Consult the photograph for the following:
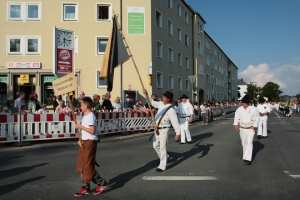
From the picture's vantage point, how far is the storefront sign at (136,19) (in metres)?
28.4

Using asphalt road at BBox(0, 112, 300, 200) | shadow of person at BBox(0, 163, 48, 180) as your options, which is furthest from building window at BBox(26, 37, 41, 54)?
shadow of person at BBox(0, 163, 48, 180)

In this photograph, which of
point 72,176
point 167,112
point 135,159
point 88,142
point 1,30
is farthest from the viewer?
point 1,30

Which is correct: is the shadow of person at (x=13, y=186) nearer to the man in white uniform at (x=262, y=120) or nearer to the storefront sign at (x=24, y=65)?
the man in white uniform at (x=262, y=120)

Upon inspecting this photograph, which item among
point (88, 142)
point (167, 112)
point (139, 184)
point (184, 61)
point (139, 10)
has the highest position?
point (139, 10)

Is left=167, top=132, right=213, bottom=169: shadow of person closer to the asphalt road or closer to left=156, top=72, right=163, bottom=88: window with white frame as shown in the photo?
the asphalt road

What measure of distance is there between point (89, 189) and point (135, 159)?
10.8ft

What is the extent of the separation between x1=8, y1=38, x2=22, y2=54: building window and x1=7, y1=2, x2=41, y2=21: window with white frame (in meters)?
1.85

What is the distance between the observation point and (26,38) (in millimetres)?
27109

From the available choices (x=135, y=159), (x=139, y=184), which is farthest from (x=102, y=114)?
(x=139, y=184)

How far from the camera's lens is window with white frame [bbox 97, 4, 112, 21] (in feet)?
92.7

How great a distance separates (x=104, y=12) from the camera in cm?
2872

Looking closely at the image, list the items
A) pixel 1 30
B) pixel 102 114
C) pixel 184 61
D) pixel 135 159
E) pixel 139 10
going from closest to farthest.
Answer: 1. pixel 135 159
2. pixel 102 114
3. pixel 1 30
4. pixel 139 10
5. pixel 184 61

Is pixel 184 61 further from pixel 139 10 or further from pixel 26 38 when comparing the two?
pixel 26 38

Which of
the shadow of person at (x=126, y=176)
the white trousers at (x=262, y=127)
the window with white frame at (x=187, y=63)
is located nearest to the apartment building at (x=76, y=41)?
the window with white frame at (x=187, y=63)
